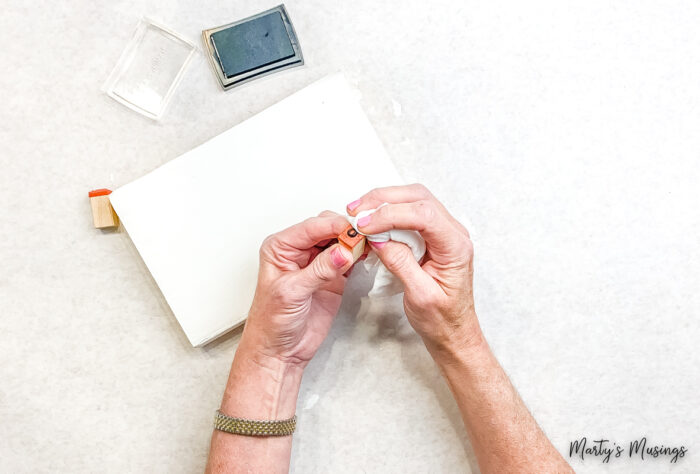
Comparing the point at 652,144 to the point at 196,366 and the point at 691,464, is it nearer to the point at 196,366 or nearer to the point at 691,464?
the point at 691,464

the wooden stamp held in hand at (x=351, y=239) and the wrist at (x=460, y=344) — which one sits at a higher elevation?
the wooden stamp held in hand at (x=351, y=239)

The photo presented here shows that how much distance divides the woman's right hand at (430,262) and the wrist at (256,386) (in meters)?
0.22

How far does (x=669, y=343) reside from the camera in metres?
0.97

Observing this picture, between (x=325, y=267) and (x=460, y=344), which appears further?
(x=460, y=344)

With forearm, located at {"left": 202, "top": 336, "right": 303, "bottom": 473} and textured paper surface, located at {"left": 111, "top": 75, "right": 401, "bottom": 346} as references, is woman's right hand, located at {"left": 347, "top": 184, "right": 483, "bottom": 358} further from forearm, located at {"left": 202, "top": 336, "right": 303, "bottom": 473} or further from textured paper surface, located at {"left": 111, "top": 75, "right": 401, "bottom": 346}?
forearm, located at {"left": 202, "top": 336, "right": 303, "bottom": 473}

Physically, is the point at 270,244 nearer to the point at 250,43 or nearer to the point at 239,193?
the point at 239,193

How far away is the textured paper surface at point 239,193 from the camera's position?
90 centimetres

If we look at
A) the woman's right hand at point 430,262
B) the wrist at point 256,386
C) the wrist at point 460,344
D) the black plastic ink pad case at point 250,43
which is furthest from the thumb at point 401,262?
the black plastic ink pad case at point 250,43

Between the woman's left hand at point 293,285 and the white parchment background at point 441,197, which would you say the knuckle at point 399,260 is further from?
the white parchment background at point 441,197

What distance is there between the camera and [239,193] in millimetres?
910

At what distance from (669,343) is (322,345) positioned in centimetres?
59

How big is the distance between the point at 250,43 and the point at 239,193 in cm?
25

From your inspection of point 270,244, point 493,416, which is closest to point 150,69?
point 270,244

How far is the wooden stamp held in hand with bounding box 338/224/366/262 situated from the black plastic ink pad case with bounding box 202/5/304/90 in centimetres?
35
